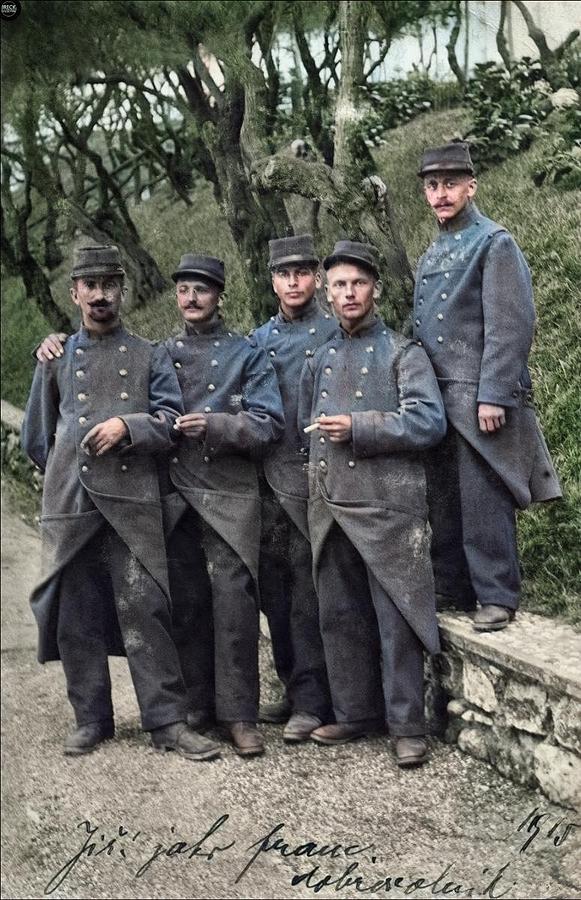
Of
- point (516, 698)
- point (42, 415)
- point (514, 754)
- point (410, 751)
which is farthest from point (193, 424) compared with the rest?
point (514, 754)

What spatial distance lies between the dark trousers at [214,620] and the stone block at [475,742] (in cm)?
89

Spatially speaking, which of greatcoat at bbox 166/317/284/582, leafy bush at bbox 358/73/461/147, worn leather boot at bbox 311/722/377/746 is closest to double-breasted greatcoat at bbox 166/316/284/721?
greatcoat at bbox 166/317/284/582

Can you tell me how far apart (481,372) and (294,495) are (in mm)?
953

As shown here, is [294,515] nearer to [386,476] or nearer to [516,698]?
[386,476]

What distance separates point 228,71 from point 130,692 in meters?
3.39

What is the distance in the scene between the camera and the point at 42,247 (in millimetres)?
9867

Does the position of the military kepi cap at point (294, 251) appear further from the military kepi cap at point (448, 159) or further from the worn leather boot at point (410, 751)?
the worn leather boot at point (410, 751)

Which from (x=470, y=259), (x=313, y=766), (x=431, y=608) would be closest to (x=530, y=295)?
(x=470, y=259)

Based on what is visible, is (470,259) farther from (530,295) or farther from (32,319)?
(32,319)

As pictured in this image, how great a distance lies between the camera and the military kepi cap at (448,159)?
467cm

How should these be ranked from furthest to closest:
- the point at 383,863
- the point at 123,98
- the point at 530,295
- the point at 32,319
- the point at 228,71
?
the point at 123,98 < the point at 32,319 < the point at 228,71 < the point at 530,295 < the point at 383,863

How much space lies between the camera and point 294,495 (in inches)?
200

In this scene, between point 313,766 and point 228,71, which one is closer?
point 313,766

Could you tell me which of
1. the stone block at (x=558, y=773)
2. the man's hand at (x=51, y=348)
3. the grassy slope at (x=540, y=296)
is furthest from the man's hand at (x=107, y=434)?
the stone block at (x=558, y=773)
